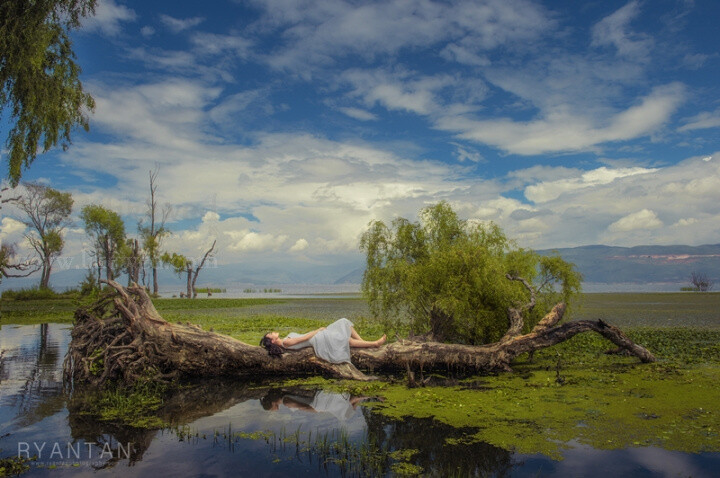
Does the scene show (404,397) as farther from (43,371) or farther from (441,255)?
(43,371)

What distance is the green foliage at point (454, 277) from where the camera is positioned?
532 inches

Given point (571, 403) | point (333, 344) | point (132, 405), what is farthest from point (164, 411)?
point (571, 403)

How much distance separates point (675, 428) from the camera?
23.9 ft

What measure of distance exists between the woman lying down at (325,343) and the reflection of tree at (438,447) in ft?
11.1

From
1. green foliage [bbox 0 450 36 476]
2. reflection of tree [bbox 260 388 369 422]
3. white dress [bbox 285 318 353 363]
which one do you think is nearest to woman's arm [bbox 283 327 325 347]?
white dress [bbox 285 318 353 363]

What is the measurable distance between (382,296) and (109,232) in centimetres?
6167

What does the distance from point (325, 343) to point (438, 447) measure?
532 cm

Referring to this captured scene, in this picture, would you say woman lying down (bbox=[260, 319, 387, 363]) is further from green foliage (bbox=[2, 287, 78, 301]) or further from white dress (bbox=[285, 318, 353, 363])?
green foliage (bbox=[2, 287, 78, 301])

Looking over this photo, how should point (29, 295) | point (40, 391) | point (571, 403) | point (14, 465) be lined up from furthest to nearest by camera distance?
point (29, 295) < point (40, 391) < point (571, 403) < point (14, 465)

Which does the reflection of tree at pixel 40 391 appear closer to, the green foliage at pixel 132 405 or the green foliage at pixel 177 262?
the green foliage at pixel 132 405

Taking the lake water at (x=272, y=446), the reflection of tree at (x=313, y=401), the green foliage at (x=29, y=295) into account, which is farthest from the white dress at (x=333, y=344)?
the green foliage at (x=29, y=295)

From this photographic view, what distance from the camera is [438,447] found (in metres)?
6.71

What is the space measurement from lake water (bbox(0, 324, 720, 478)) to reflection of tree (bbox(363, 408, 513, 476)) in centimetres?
2

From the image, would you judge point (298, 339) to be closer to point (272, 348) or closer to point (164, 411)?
point (272, 348)
